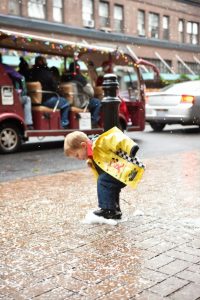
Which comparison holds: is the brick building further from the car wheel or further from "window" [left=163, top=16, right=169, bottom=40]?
the car wheel

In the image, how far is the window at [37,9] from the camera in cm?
2642

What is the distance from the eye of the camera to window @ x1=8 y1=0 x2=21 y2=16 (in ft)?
83.7

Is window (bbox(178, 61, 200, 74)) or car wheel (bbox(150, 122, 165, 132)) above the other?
window (bbox(178, 61, 200, 74))

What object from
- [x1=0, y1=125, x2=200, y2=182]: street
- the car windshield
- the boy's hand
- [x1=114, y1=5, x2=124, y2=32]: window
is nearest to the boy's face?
the boy's hand

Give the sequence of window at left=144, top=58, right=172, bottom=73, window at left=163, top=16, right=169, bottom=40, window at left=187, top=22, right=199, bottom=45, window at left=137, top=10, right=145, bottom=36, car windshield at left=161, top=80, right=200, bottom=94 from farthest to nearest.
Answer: window at left=187, top=22, right=199, bottom=45, window at left=144, top=58, right=172, bottom=73, window at left=163, top=16, right=169, bottom=40, window at left=137, top=10, right=145, bottom=36, car windshield at left=161, top=80, right=200, bottom=94

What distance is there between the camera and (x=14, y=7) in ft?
84.0

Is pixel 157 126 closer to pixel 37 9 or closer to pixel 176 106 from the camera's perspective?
pixel 176 106

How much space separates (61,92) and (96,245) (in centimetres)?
776

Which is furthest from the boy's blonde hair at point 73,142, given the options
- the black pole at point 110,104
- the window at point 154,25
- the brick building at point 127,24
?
the window at point 154,25

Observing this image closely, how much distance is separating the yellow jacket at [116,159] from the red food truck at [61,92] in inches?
225

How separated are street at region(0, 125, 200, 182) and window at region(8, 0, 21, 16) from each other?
14257 millimetres

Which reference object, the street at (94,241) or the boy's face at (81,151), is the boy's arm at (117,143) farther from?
the street at (94,241)

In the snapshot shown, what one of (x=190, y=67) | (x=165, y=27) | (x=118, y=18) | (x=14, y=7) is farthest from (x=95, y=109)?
(x=190, y=67)

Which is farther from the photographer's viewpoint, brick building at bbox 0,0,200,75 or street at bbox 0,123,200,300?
brick building at bbox 0,0,200,75
